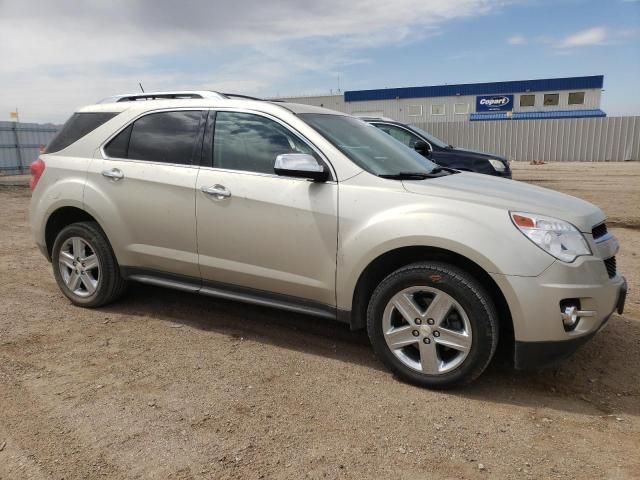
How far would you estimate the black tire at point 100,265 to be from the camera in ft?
14.7

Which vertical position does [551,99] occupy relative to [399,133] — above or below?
above

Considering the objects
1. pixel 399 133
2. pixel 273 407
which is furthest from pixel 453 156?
pixel 273 407

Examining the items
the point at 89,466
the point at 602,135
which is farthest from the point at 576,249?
the point at 602,135

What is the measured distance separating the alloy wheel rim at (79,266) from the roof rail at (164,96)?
50.5 inches

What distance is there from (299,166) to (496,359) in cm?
197

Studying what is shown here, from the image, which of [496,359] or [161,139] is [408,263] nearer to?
[496,359]

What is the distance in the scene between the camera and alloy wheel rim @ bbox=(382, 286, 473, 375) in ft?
10.3

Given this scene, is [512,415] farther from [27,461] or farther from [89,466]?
[27,461]

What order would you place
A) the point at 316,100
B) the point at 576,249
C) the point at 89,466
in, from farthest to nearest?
1. the point at 316,100
2. the point at 576,249
3. the point at 89,466

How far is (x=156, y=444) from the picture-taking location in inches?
107

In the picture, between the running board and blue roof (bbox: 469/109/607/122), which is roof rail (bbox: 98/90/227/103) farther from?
blue roof (bbox: 469/109/607/122)

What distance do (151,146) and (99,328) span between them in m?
1.55

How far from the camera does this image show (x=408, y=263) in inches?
134

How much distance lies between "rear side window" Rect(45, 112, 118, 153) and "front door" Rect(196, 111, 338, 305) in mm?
1238
